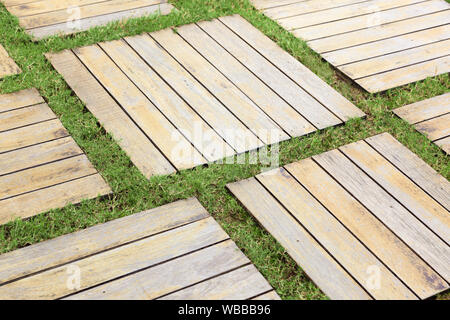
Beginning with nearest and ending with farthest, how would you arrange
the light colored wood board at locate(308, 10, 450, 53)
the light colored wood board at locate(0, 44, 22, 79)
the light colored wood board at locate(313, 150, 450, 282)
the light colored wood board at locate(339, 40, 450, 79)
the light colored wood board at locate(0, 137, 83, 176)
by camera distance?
the light colored wood board at locate(313, 150, 450, 282) → the light colored wood board at locate(0, 137, 83, 176) → the light colored wood board at locate(0, 44, 22, 79) → the light colored wood board at locate(339, 40, 450, 79) → the light colored wood board at locate(308, 10, 450, 53)

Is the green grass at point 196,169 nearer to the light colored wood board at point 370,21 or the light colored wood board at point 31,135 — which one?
the light colored wood board at point 31,135

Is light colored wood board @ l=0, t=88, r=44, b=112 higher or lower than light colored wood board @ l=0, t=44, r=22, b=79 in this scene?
lower

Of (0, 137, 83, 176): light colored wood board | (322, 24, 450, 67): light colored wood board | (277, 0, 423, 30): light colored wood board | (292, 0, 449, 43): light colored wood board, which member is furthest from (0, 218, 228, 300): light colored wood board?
(277, 0, 423, 30): light colored wood board

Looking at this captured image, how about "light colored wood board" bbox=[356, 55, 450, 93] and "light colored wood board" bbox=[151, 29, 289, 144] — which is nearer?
"light colored wood board" bbox=[151, 29, 289, 144]

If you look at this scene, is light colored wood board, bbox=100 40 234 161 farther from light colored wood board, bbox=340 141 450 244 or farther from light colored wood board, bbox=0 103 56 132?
light colored wood board, bbox=340 141 450 244

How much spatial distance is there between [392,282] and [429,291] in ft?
0.51

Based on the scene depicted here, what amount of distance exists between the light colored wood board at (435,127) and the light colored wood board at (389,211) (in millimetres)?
562

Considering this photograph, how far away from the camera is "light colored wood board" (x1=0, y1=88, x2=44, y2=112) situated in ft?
11.1

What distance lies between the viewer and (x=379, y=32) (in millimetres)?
4289

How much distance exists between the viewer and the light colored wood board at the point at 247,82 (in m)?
3.37

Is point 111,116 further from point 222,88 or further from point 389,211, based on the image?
point 389,211

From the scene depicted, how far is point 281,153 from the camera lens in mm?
3154

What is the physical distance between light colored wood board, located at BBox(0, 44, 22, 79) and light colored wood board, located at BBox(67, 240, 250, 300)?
1858mm
